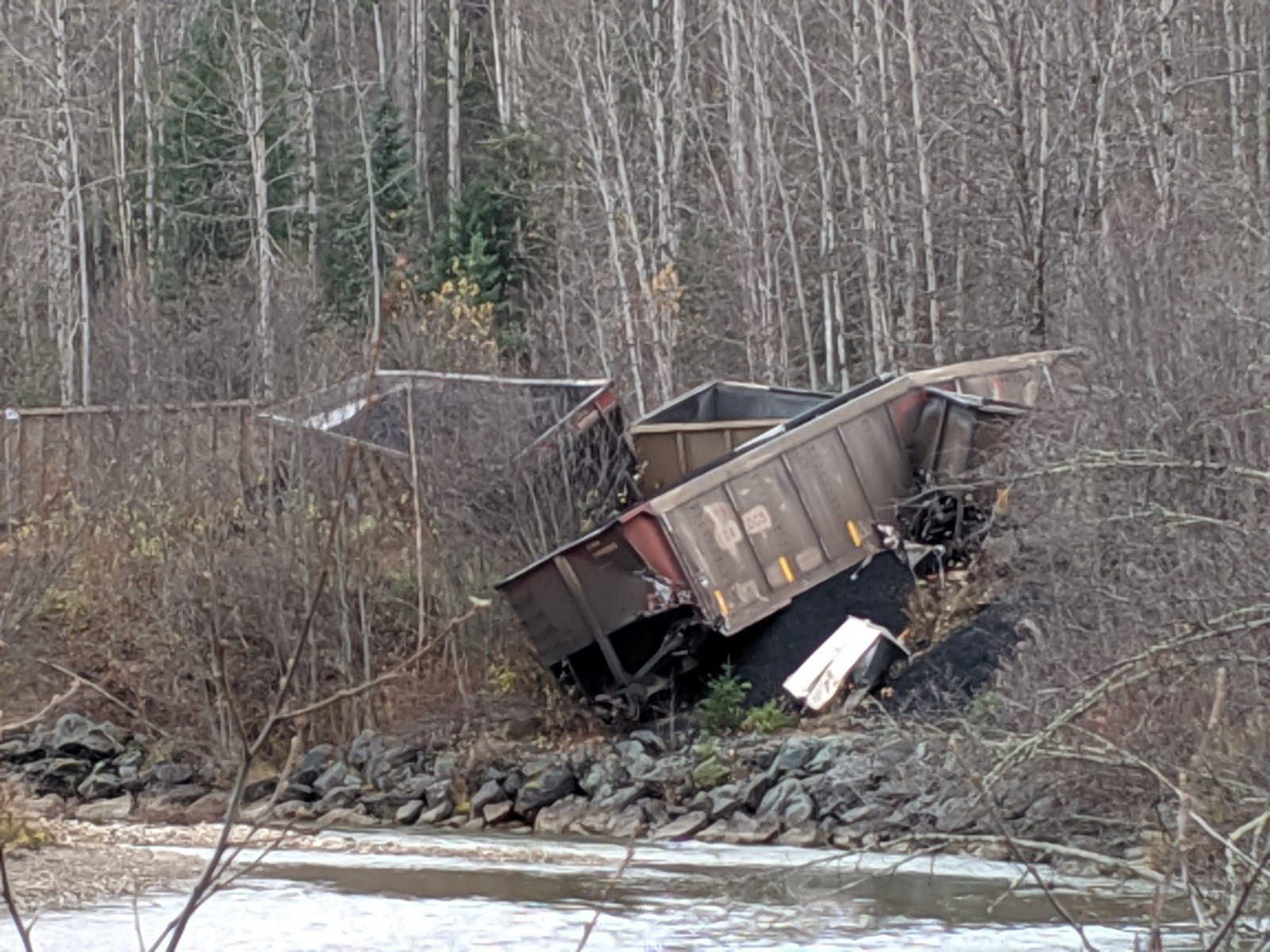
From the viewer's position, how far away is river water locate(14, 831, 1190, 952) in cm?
1060

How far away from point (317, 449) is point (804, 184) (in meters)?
15.9

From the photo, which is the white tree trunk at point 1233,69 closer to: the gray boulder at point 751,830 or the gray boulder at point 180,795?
the gray boulder at point 751,830

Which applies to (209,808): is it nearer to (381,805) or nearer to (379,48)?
(381,805)

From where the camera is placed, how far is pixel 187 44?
156 feet

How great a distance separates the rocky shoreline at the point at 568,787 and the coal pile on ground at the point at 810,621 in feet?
2.97

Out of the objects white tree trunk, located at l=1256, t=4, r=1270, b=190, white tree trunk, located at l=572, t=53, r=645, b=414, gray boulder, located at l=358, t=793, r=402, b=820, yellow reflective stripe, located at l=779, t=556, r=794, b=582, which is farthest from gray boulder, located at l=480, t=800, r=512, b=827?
white tree trunk, located at l=1256, t=4, r=1270, b=190

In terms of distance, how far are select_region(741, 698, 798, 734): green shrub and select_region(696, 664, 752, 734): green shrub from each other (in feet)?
0.26

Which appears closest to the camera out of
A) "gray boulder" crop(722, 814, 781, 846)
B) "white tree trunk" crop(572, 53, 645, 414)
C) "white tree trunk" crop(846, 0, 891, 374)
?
"gray boulder" crop(722, 814, 781, 846)

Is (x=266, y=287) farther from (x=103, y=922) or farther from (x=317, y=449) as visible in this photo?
(x=103, y=922)

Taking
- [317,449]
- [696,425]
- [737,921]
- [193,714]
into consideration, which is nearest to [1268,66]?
[696,425]

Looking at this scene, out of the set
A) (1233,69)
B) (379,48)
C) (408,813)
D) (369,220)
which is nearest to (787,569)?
(408,813)

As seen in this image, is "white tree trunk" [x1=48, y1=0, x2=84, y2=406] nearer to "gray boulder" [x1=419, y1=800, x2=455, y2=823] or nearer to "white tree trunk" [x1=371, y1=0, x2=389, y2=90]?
"white tree trunk" [x1=371, y1=0, x2=389, y2=90]

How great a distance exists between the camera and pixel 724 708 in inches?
669

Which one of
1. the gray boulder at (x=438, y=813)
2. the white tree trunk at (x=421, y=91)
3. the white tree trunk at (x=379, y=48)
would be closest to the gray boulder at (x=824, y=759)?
the gray boulder at (x=438, y=813)
